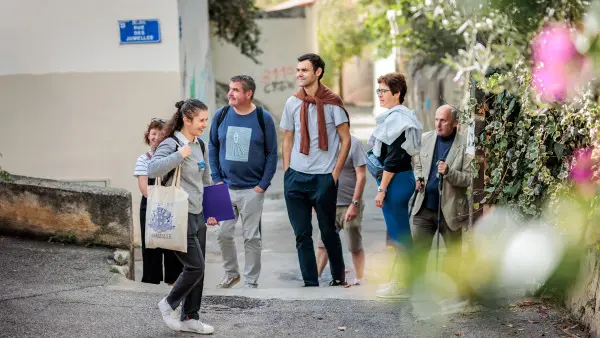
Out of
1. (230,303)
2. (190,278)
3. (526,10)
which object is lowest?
(230,303)

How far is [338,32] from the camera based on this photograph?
3650 cm

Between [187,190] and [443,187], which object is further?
[443,187]

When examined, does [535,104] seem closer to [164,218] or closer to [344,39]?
[164,218]

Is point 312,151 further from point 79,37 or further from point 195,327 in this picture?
point 79,37

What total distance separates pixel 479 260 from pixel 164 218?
225 cm

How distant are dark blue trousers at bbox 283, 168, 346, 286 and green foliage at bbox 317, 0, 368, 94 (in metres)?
28.3

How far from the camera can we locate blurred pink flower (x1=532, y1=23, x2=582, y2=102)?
4.12m

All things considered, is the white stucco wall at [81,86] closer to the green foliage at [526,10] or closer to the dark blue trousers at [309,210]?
the dark blue trousers at [309,210]

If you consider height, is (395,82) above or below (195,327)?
above

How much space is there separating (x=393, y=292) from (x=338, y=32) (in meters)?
30.1

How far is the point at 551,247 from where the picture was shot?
19.7ft

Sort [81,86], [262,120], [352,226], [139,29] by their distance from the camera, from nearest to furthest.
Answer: [262,120]
[352,226]
[139,29]
[81,86]

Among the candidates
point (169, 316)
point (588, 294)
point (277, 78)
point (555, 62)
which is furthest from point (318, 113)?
point (277, 78)

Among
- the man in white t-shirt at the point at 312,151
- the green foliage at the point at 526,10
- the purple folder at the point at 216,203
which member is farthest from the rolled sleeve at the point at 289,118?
the green foliage at the point at 526,10
